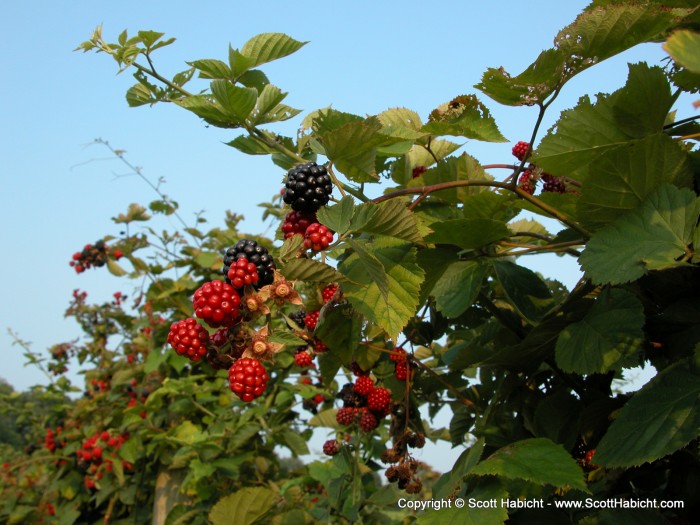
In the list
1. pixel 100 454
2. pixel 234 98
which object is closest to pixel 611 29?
pixel 234 98

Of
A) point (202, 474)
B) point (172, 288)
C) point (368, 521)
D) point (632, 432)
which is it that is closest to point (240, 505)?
point (368, 521)

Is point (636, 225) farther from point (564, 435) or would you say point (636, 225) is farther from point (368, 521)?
point (368, 521)

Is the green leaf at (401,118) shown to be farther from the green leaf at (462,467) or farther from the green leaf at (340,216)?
the green leaf at (462,467)

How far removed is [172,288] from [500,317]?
3073mm

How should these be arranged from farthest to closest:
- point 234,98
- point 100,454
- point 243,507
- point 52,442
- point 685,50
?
point 52,442, point 100,454, point 243,507, point 234,98, point 685,50

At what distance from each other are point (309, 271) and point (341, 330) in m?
0.36

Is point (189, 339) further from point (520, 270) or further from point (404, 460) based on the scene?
point (404, 460)

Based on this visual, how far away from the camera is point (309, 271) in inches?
38.4

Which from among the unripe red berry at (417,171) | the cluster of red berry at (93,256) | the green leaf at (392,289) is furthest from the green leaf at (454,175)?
the cluster of red berry at (93,256)

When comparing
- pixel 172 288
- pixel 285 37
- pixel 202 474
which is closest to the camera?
pixel 285 37

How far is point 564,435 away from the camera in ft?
4.20

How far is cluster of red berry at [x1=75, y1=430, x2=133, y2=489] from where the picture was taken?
3.96m

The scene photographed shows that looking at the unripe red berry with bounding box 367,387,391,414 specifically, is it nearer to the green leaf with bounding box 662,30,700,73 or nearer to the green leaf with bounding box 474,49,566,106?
the green leaf with bounding box 474,49,566,106

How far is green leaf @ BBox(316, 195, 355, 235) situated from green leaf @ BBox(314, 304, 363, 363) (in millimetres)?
295
